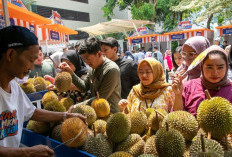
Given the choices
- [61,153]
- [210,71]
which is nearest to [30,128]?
[61,153]

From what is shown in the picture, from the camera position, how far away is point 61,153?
1357mm

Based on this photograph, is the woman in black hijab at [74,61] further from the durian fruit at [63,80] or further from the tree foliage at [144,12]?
the tree foliage at [144,12]

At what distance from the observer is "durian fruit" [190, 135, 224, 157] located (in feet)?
3.11

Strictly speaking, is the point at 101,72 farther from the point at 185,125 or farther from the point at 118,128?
the point at 185,125

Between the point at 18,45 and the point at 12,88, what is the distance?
0.40 metres

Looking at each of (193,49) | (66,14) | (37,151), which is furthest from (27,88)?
(66,14)

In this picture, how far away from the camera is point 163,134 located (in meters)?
1.13

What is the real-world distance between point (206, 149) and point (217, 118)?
0.95ft

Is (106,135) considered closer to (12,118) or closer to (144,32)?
(12,118)

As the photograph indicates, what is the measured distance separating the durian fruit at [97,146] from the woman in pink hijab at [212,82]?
2.71 feet

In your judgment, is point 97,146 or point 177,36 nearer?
point 97,146

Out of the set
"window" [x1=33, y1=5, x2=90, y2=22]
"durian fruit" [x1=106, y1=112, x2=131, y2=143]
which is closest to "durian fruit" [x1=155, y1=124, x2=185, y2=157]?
"durian fruit" [x1=106, y1=112, x2=131, y2=143]

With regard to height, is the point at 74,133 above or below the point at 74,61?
below

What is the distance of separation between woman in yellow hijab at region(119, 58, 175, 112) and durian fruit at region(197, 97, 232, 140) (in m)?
0.93
